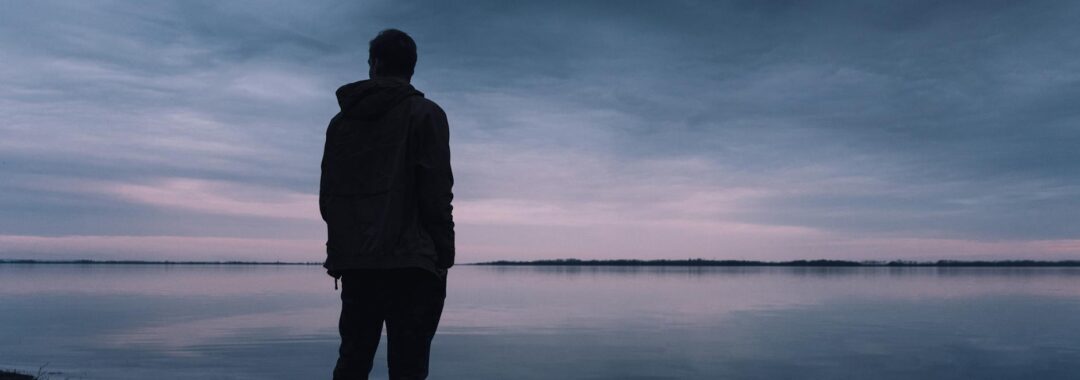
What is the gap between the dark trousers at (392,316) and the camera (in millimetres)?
4066

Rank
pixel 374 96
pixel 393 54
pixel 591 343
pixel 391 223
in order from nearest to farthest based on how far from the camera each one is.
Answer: pixel 391 223 < pixel 374 96 < pixel 393 54 < pixel 591 343

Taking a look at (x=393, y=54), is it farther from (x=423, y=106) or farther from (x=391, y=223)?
(x=391, y=223)

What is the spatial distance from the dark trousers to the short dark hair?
1.20m

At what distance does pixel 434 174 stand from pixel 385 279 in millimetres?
627

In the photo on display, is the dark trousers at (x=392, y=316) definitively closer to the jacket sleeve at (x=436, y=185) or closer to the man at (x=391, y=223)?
the man at (x=391, y=223)

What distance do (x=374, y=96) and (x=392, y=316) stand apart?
123 centimetres

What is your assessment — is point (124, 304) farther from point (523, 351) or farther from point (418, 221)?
point (418, 221)

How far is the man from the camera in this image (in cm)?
405

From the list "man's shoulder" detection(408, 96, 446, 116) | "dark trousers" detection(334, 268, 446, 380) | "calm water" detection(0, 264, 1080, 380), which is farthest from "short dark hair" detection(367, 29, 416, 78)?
"calm water" detection(0, 264, 1080, 380)

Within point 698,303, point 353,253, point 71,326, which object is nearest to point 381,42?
point 353,253

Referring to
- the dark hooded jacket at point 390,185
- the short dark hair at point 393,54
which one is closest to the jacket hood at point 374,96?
the dark hooded jacket at point 390,185

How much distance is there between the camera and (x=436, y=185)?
4098 mm

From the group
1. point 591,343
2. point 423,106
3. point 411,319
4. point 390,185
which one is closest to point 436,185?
point 390,185

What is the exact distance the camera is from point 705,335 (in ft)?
87.6
